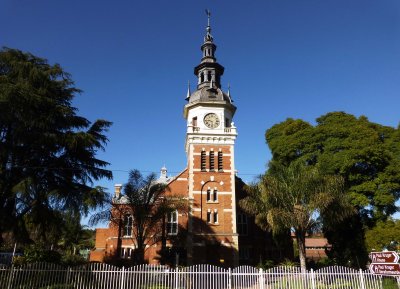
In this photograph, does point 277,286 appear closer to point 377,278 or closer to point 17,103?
point 377,278

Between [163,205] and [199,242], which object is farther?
[199,242]

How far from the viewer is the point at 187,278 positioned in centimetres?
2017

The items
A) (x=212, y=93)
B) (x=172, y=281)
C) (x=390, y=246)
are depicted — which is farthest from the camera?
(x=212, y=93)

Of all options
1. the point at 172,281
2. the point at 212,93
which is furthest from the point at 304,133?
the point at 172,281

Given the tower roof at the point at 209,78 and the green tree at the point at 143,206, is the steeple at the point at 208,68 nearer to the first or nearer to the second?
the tower roof at the point at 209,78

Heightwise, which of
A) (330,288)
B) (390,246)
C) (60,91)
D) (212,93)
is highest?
(212,93)

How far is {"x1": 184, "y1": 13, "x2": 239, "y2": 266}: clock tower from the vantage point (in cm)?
3434

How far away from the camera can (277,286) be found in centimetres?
2020

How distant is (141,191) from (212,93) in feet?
49.5

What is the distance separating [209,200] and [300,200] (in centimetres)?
1212

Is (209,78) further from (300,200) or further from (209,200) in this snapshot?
(300,200)

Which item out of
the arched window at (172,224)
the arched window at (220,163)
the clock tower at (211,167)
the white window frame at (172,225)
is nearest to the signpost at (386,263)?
the clock tower at (211,167)

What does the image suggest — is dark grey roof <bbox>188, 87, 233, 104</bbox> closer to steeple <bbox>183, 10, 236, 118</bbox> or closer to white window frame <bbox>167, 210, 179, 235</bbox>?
steeple <bbox>183, 10, 236, 118</bbox>

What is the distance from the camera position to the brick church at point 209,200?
113 ft
